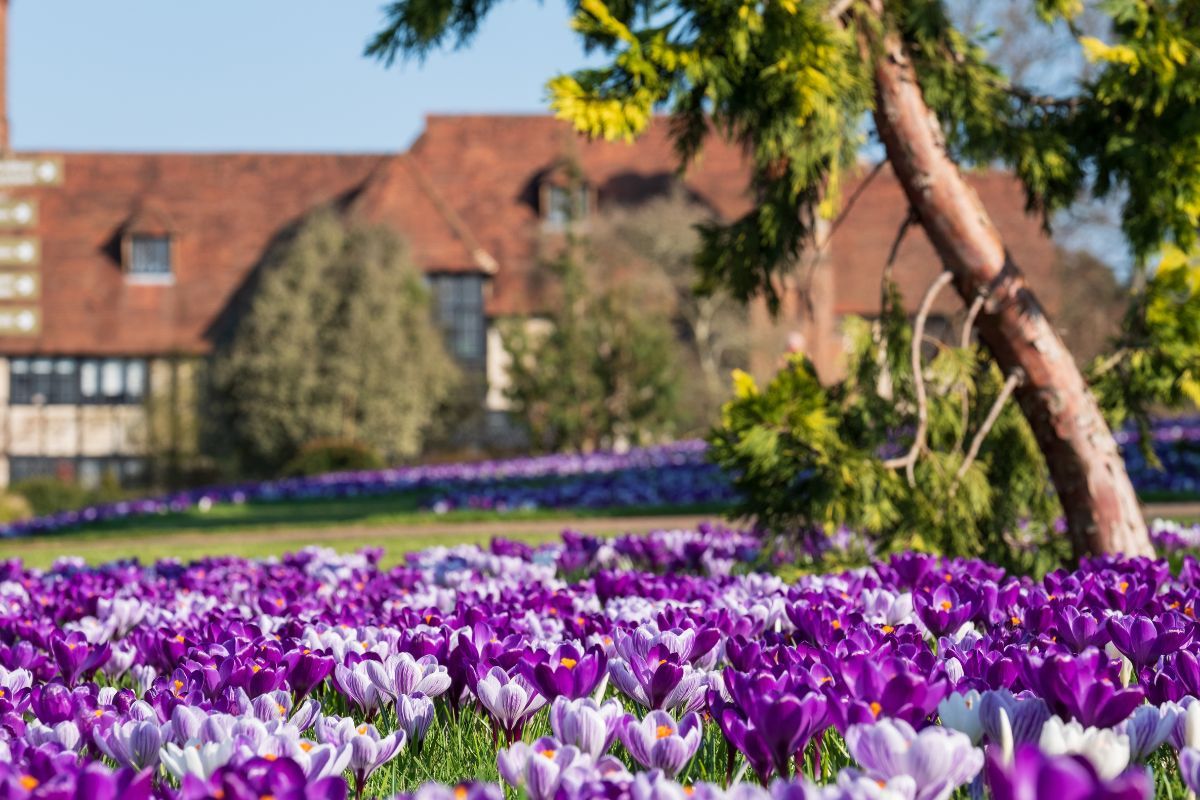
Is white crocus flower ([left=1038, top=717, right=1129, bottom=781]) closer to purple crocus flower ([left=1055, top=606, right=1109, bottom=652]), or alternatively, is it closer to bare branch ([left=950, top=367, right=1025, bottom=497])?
purple crocus flower ([left=1055, top=606, right=1109, bottom=652])

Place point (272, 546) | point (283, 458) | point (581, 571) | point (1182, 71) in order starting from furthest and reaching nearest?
point (283, 458) → point (272, 546) → point (581, 571) → point (1182, 71)

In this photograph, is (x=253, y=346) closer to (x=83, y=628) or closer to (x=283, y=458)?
(x=283, y=458)

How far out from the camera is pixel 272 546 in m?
12.4

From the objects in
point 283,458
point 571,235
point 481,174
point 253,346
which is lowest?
point 283,458

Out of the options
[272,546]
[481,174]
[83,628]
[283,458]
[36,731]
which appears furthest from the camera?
[481,174]

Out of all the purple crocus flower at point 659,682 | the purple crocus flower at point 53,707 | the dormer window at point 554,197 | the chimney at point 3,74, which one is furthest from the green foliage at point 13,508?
the purple crocus flower at point 659,682

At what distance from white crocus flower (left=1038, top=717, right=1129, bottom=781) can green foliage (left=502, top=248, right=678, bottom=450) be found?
25.9m

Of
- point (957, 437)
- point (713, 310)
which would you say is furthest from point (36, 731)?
point (713, 310)

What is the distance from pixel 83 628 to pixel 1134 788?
4.17 metres

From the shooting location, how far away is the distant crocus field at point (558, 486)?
50.9ft

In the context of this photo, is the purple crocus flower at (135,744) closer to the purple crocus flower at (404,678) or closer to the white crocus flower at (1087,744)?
the purple crocus flower at (404,678)

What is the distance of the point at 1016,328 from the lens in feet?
22.7

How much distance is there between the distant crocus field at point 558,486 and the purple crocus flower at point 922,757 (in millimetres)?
9278

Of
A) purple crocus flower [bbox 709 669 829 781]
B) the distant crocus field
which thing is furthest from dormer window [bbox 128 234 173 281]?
purple crocus flower [bbox 709 669 829 781]
